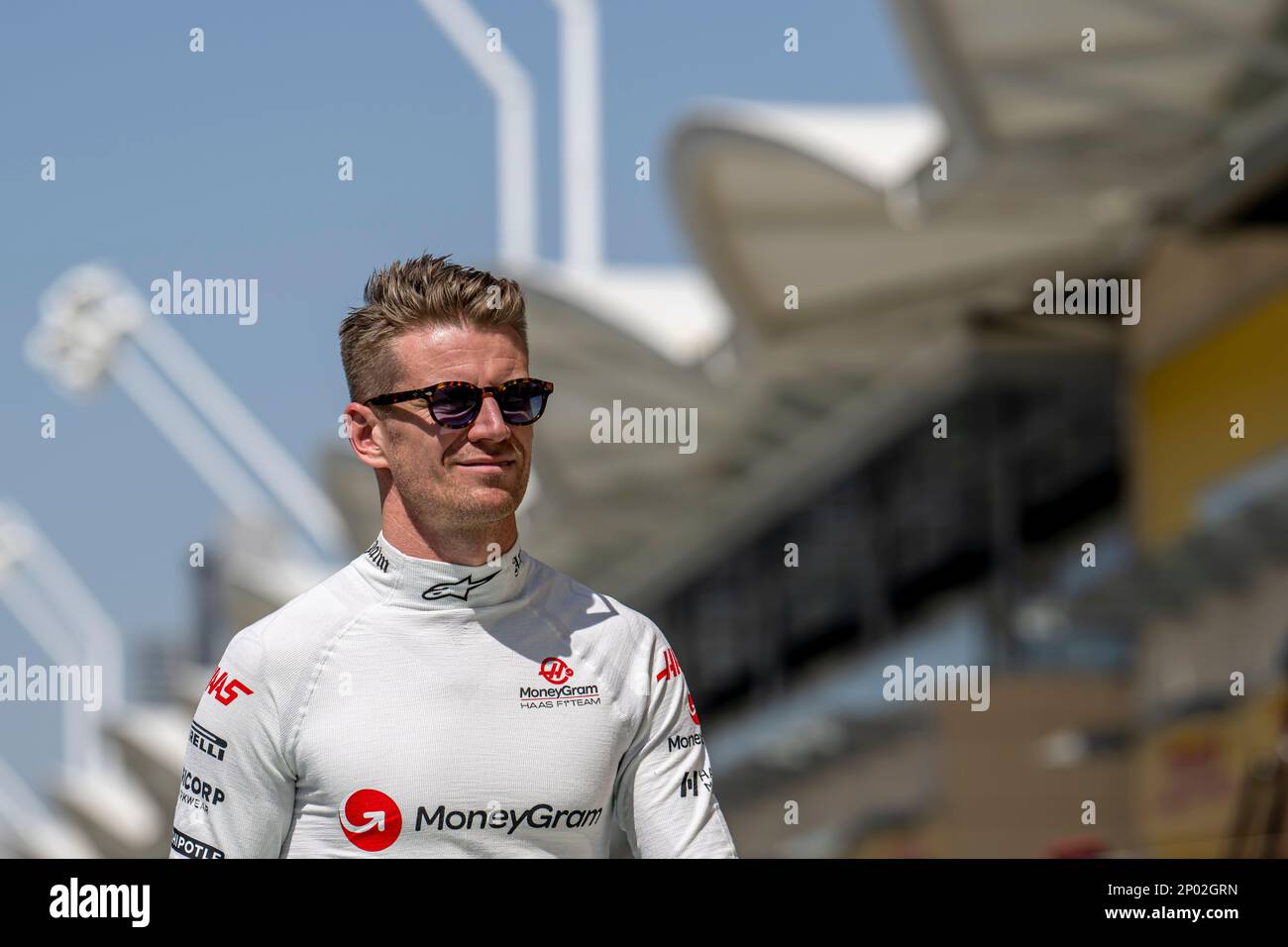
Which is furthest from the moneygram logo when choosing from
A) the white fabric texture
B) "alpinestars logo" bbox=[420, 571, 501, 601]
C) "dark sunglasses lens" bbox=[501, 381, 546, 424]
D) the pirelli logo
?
"dark sunglasses lens" bbox=[501, 381, 546, 424]

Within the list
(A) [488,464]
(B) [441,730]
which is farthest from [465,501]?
(B) [441,730]

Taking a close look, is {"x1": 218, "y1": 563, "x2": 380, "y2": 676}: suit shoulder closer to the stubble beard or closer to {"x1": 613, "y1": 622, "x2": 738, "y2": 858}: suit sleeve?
the stubble beard

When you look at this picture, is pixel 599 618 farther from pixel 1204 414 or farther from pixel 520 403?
pixel 1204 414

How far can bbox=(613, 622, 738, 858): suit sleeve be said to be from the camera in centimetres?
282

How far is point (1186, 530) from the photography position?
738 inches

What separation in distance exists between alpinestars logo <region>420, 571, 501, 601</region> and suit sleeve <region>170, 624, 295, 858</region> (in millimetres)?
230

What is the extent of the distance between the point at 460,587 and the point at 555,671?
0.16m

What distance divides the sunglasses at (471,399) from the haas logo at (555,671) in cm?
30

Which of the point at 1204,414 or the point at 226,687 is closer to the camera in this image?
the point at 226,687

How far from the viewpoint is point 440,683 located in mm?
2771
